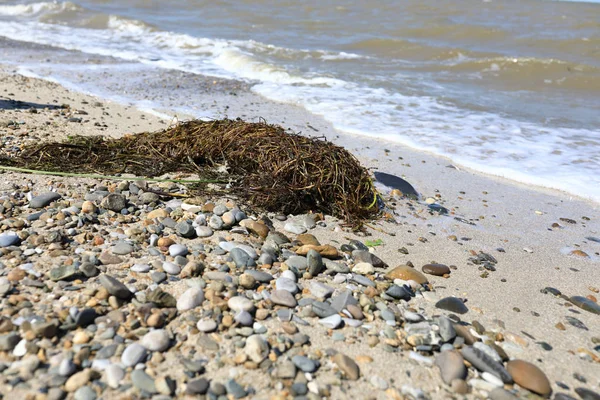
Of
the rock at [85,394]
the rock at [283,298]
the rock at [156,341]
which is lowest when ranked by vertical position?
the rock at [85,394]

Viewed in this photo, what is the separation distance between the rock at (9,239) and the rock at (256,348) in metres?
1.44

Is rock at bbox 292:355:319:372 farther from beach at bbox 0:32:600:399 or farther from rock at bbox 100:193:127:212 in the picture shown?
rock at bbox 100:193:127:212

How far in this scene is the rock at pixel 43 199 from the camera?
121 inches

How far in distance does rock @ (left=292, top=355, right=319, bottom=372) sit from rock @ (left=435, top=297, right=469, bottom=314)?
2.69ft

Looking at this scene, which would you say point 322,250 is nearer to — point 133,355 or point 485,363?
point 485,363

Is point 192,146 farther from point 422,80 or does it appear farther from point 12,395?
point 422,80

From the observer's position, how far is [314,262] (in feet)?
8.74

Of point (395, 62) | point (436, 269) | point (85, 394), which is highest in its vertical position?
point (395, 62)

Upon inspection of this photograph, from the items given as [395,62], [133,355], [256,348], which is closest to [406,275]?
[256,348]

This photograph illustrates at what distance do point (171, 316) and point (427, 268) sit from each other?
1492 millimetres

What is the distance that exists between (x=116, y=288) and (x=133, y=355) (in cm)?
41

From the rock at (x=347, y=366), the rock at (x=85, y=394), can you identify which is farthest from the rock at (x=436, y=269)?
the rock at (x=85, y=394)

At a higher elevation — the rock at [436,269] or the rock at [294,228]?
the rock at [436,269]

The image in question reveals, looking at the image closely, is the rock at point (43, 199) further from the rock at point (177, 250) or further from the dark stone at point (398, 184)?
the dark stone at point (398, 184)
